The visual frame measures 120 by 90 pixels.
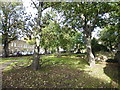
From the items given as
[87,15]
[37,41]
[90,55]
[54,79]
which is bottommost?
[54,79]

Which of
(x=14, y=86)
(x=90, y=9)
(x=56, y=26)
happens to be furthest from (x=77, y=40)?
(x=14, y=86)

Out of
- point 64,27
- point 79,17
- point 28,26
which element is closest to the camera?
point 28,26

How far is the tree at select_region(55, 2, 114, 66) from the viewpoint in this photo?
6547 mm

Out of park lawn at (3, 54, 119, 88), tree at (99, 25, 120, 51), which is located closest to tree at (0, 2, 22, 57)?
park lawn at (3, 54, 119, 88)

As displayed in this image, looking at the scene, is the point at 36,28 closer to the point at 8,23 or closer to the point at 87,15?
the point at 8,23

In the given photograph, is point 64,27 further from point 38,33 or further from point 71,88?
point 71,88

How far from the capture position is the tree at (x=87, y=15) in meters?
6.55

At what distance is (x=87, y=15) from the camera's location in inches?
315

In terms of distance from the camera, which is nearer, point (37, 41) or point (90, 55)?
point (37, 41)

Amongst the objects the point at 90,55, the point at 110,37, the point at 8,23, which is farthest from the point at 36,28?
the point at 110,37

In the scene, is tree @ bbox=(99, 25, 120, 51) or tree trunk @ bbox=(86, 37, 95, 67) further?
tree @ bbox=(99, 25, 120, 51)

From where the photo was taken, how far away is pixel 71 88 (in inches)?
139

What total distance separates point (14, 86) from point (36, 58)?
229 cm

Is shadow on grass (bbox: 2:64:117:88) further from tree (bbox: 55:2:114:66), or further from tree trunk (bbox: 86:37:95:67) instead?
tree (bbox: 55:2:114:66)
